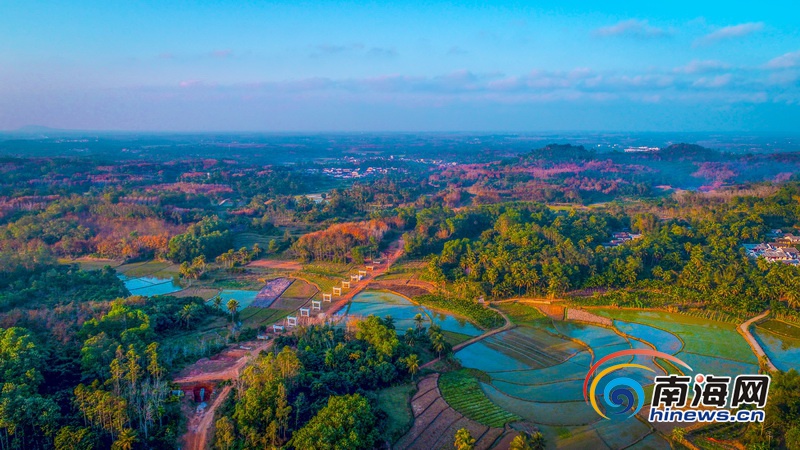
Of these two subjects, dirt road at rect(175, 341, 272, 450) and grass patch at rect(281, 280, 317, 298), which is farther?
grass patch at rect(281, 280, 317, 298)

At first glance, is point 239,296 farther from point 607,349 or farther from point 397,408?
point 607,349

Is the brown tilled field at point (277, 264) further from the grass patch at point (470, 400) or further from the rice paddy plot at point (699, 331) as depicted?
the rice paddy plot at point (699, 331)

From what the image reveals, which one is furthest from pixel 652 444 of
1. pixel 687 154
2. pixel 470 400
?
pixel 687 154

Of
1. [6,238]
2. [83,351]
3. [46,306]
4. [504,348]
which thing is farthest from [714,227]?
[6,238]

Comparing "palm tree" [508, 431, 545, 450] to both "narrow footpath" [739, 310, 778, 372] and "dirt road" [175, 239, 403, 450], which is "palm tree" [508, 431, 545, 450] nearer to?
"dirt road" [175, 239, 403, 450]

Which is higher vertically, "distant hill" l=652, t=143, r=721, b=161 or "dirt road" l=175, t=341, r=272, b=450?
"distant hill" l=652, t=143, r=721, b=161

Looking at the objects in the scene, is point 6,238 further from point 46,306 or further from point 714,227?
point 714,227

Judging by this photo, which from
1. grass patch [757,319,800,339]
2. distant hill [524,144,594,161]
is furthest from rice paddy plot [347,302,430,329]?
distant hill [524,144,594,161]
